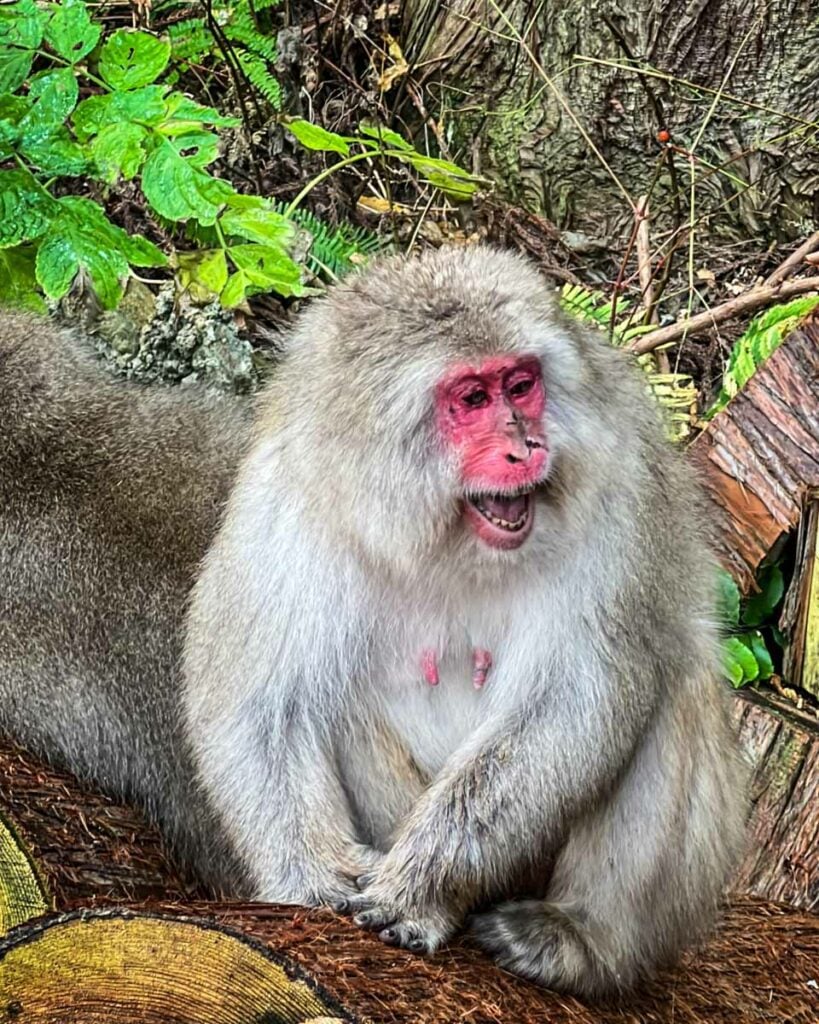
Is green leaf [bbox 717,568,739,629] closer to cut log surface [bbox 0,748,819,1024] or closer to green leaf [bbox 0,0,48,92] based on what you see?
cut log surface [bbox 0,748,819,1024]

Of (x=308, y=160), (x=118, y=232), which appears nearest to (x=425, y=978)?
(x=118, y=232)

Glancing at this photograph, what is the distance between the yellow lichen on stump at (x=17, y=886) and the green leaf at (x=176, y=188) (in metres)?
2.43

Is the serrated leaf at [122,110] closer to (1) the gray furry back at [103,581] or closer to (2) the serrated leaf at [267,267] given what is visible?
(2) the serrated leaf at [267,267]

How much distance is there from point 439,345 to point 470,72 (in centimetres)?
556

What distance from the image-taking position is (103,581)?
534 centimetres

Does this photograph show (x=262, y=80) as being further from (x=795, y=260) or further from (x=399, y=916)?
(x=399, y=916)

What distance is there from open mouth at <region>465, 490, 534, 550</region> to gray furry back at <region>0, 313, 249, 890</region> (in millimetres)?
1791

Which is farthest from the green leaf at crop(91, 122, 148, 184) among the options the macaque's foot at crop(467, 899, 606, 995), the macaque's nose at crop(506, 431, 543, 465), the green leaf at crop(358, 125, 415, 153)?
the macaque's foot at crop(467, 899, 606, 995)

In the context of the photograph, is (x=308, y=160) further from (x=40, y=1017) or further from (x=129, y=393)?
(x=40, y=1017)

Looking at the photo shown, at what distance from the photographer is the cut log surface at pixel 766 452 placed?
19.8 ft

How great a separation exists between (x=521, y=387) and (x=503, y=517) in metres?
0.34

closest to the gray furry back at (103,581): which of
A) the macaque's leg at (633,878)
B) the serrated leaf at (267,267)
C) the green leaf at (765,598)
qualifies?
the serrated leaf at (267,267)

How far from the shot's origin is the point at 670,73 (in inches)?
327

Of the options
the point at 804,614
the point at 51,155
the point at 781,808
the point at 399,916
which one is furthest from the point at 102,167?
the point at 781,808
